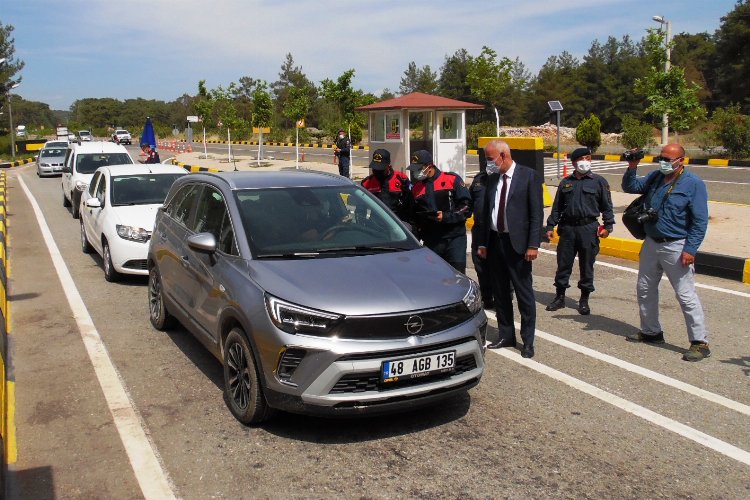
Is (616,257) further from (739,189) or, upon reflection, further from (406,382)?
(739,189)

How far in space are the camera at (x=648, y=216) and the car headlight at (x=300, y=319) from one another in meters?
3.30

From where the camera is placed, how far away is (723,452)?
14.1 ft

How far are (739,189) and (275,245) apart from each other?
17.0 metres

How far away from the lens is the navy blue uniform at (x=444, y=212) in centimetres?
688

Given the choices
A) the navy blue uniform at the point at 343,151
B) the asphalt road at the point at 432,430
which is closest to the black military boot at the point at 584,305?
the asphalt road at the point at 432,430

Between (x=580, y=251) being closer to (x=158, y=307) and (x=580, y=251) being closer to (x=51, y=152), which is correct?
(x=158, y=307)

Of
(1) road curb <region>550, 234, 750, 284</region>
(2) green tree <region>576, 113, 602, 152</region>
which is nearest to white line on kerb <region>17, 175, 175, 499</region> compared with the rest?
(1) road curb <region>550, 234, 750, 284</region>

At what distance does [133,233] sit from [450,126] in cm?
1268

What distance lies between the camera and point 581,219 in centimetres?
768

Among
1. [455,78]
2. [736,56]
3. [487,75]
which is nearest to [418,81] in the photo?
[455,78]

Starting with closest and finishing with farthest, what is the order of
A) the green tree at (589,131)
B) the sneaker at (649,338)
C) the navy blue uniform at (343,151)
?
the sneaker at (649,338) < the navy blue uniform at (343,151) < the green tree at (589,131)

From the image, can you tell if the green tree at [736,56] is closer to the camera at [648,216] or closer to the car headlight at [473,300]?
the camera at [648,216]

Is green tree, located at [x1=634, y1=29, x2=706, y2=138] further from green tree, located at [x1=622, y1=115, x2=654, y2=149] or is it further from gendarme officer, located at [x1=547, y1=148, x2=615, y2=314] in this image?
green tree, located at [x1=622, y1=115, x2=654, y2=149]

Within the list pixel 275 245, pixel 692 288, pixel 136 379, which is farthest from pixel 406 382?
pixel 692 288
